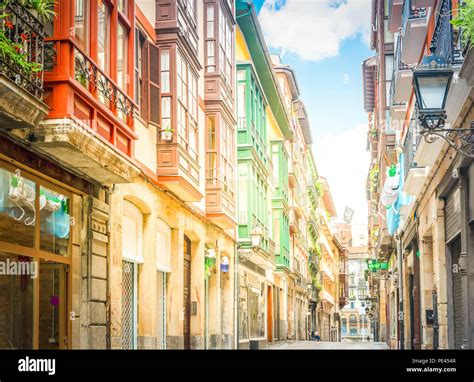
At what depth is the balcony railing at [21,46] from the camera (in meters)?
5.54

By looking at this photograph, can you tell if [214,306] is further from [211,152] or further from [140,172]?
[140,172]

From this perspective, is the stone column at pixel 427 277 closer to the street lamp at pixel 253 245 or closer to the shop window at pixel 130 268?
the street lamp at pixel 253 245

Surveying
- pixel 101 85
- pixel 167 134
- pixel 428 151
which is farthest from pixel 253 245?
pixel 101 85

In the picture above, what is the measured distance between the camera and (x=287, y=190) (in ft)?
66.1

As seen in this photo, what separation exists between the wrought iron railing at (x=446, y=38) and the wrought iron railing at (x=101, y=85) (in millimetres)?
2851

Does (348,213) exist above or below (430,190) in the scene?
below

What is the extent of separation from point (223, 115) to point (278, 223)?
21.1ft

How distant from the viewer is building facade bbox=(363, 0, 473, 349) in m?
7.61

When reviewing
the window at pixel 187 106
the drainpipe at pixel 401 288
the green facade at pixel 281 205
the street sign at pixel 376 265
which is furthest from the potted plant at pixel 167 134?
the street sign at pixel 376 265

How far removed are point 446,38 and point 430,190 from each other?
13.9 ft

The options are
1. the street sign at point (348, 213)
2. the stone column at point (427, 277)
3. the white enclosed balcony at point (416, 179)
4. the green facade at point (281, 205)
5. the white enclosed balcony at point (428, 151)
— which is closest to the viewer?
the street sign at point (348, 213)

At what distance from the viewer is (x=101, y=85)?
7547 millimetres

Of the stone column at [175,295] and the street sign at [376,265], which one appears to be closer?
the stone column at [175,295]

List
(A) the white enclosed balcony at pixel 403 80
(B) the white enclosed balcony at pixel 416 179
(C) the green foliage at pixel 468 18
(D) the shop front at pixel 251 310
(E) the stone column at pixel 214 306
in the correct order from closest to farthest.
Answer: (C) the green foliage at pixel 468 18, (B) the white enclosed balcony at pixel 416 179, (A) the white enclosed balcony at pixel 403 80, (E) the stone column at pixel 214 306, (D) the shop front at pixel 251 310
